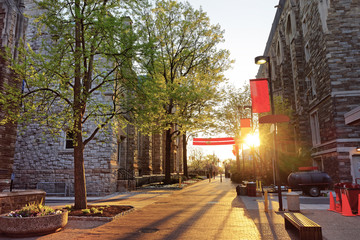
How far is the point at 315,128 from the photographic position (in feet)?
82.9

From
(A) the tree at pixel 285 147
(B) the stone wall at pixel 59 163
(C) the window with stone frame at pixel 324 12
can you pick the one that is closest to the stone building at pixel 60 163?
(B) the stone wall at pixel 59 163

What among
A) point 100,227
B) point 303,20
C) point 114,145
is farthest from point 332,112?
point 100,227

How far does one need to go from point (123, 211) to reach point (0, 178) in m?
6.43

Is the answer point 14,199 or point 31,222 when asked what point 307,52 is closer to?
point 14,199

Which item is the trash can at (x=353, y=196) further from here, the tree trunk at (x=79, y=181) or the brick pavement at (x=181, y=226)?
the tree trunk at (x=79, y=181)

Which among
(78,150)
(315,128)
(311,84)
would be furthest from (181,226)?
(311,84)

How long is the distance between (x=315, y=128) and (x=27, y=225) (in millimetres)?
24583

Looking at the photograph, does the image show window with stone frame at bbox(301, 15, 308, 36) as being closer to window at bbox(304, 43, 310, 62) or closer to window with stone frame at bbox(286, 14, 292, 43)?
window at bbox(304, 43, 310, 62)

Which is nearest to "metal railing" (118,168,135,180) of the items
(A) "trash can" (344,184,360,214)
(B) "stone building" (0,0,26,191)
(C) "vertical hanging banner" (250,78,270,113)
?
(B) "stone building" (0,0,26,191)

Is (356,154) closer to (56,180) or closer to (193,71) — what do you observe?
(193,71)

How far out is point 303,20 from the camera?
26.2 meters

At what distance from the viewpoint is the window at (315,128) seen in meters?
24.4

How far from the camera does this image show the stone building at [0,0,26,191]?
12.9m

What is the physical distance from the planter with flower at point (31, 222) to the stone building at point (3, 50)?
19.9 ft
